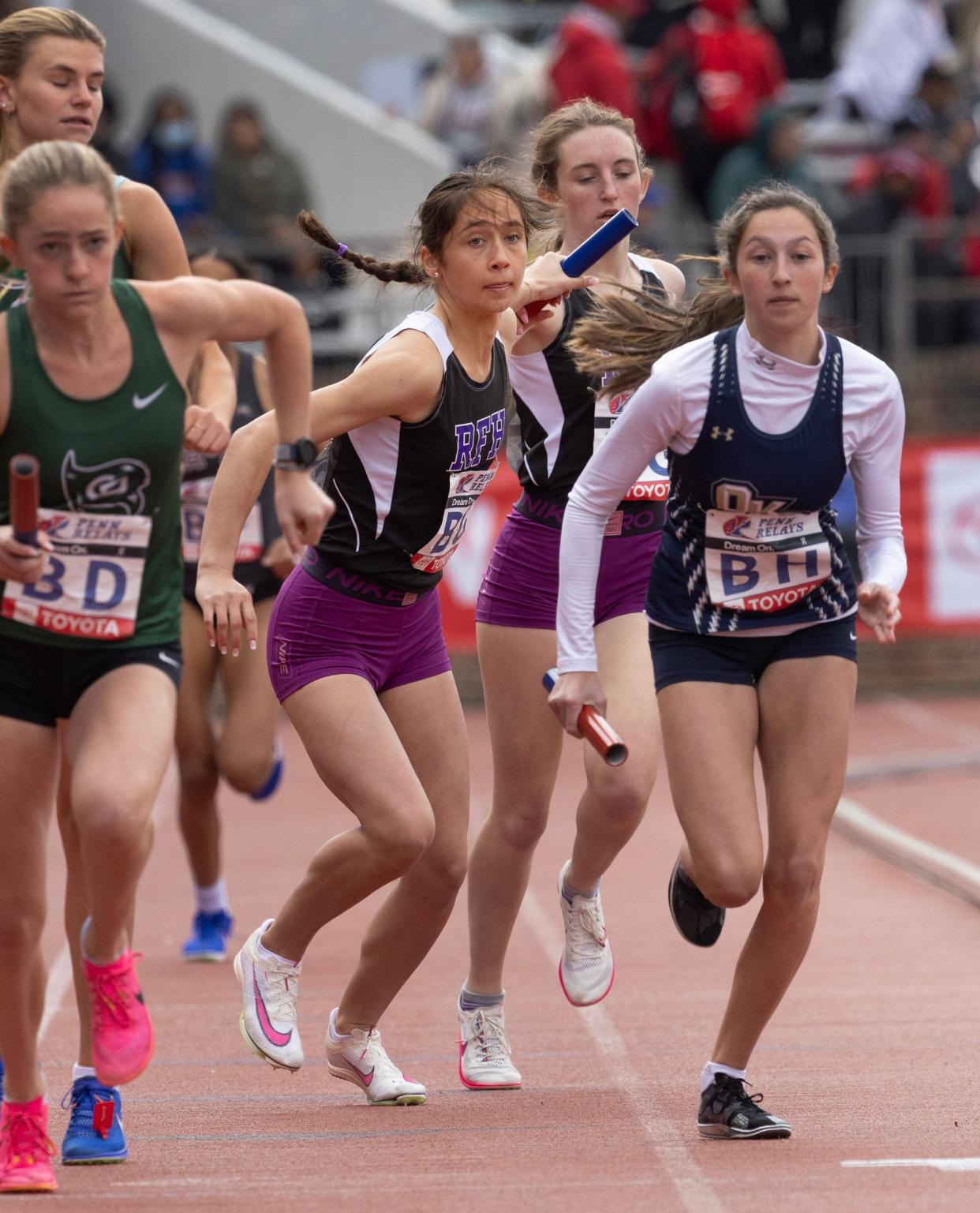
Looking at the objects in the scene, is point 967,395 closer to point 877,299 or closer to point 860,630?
point 877,299

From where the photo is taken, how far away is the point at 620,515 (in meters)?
5.75

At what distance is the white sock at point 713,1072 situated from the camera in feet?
16.0

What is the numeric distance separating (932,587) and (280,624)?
1053 cm

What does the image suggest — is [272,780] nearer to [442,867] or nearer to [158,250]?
[442,867]

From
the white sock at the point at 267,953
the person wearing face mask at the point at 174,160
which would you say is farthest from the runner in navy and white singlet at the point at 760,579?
the person wearing face mask at the point at 174,160

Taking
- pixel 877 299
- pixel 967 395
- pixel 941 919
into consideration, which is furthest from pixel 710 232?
pixel 941 919

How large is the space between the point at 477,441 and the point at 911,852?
4.50 m

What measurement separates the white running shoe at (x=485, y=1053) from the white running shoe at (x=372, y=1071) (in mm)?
200

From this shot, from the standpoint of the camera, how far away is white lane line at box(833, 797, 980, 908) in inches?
325

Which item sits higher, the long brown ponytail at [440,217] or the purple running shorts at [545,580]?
the long brown ponytail at [440,217]

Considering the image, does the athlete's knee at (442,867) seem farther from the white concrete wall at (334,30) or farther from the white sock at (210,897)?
the white concrete wall at (334,30)

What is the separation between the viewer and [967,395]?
15711 millimetres

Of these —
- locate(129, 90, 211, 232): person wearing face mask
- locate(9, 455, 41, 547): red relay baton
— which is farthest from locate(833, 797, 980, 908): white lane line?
locate(129, 90, 211, 232): person wearing face mask

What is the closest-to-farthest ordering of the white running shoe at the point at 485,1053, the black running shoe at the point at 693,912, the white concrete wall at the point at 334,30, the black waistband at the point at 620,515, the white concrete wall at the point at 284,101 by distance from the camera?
1. the white running shoe at the point at 485,1053
2. the black running shoe at the point at 693,912
3. the black waistband at the point at 620,515
4. the white concrete wall at the point at 284,101
5. the white concrete wall at the point at 334,30
